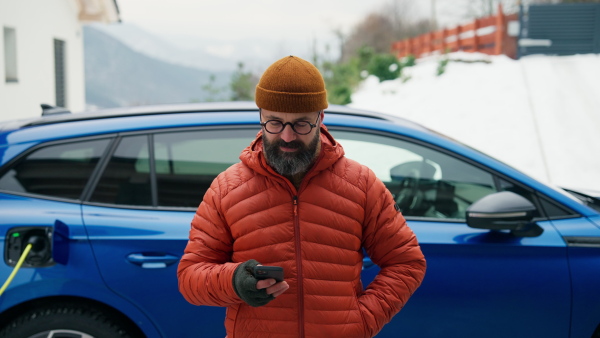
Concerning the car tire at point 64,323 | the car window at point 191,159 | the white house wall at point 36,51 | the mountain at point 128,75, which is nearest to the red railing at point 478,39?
the white house wall at point 36,51

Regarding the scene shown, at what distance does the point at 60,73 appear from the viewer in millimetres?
14070

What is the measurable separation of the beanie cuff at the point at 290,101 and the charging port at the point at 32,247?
4.77 feet

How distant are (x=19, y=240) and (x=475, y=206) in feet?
6.53

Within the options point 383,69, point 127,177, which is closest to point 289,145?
point 127,177

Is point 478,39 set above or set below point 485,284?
above

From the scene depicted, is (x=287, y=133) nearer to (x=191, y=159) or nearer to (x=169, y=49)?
(x=191, y=159)

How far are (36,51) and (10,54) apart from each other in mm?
959

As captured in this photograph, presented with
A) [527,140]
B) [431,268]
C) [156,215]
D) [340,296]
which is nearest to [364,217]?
[340,296]

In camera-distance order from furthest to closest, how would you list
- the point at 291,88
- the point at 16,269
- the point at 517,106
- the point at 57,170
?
1. the point at 517,106
2. the point at 57,170
3. the point at 16,269
4. the point at 291,88

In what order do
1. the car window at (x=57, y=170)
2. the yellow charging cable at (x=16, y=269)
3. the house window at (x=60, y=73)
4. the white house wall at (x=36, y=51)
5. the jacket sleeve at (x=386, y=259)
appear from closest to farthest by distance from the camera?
the jacket sleeve at (x=386, y=259)
the yellow charging cable at (x=16, y=269)
the car window at (x=57, y=170)
the white house wall at (x=36, y=51)
the house window at (x=60, y=73)

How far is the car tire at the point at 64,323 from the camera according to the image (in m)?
2.65

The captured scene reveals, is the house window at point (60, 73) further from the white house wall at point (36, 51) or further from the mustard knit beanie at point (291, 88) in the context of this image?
the mustard knit beanie at point (291, 88)

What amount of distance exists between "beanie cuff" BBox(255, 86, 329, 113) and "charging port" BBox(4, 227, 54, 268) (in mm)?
1454

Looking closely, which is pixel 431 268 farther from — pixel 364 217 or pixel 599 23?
pixel 599 23
